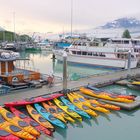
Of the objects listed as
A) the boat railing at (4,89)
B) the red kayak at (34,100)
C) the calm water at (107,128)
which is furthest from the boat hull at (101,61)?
the boat railing at (4,89)

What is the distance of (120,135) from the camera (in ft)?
53.7

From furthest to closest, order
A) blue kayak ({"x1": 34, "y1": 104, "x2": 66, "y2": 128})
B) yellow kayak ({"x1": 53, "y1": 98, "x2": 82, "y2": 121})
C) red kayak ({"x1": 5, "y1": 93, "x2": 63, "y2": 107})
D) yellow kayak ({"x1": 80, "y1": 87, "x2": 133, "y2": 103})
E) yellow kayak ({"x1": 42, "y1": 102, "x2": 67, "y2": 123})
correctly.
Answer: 1. yellow kayak ({"x1": 80, "y1": 87, "x2": 133, "y2": 103})
2. red kayak ({"x1": 5, "y1": 93, "x2": 63, "y2": 107})
3. yellow kayak ({"x1": 53, "y1": 98, "x2": 82, "y2": 121})
4. yellow kayak ({"x1": 42, "y1": 102, "x2": 67, "y2": 123})
5. blue kayak ({"x1": 34, "y1": 104, "x2": 66, "y2": 128})

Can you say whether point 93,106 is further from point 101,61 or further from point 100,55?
point 100,55

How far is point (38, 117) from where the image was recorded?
52.9ft

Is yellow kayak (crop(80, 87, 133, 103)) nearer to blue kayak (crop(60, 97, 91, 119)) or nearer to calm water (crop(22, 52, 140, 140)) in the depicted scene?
calm water (crop(22, 52, 140, 140))

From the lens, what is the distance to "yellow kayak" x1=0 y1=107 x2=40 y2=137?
13645 millimetres

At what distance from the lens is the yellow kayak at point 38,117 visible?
49.2ft

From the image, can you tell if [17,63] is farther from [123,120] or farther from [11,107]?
[123,120]

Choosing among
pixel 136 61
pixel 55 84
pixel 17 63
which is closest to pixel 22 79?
pixel 55 84

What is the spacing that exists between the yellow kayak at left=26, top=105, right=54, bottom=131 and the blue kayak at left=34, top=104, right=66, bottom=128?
0.36 m

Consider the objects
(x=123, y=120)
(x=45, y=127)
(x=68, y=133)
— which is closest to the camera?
(x=45, y=127)

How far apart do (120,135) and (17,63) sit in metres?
15.1

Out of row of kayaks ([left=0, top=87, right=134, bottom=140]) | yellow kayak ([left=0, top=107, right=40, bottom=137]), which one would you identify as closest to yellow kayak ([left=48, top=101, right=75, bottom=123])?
row of kayaks ([left=0, top=87, right=134, bottom=140])

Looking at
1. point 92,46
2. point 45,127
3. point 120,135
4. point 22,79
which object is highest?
point 92,46
